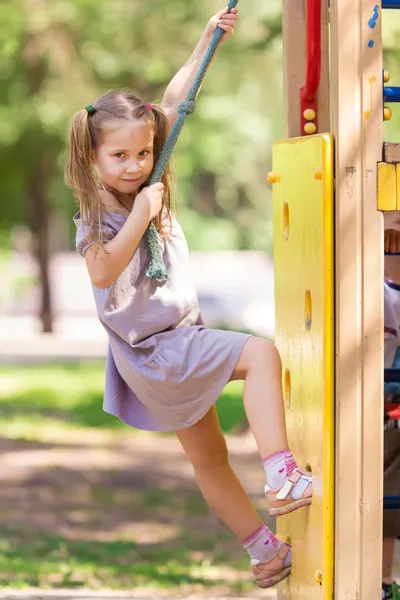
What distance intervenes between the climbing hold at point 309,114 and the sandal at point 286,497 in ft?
3.90

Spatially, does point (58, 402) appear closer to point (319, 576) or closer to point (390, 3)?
point (319, 576)

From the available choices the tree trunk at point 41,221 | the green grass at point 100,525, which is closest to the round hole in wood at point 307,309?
the green grass at point 100,525

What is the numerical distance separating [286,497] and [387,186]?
2.80 ft

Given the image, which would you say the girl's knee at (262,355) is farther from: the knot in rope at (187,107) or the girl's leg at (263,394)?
the knot in rope at (187,107)

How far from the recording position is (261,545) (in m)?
3.39

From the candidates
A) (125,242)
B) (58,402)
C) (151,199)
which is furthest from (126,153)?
(58,402)

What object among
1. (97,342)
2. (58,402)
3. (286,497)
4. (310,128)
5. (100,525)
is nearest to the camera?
(286,497)

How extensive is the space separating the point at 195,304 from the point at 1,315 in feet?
70.9

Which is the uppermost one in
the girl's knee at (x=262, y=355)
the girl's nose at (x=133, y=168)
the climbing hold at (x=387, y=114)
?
the climbing hold at (x=387, y=114)

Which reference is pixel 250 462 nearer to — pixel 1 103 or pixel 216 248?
pixel 1 103

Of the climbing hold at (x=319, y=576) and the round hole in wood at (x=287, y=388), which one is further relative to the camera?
the round hole in wood at (x=287, y=388)

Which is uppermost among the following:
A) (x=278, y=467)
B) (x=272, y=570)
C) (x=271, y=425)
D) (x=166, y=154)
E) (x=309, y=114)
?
(x=309, y=114)

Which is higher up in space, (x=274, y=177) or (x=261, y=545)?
(x=274, y=177)

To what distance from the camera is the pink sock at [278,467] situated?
286 cm
